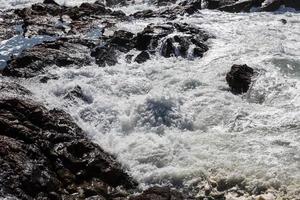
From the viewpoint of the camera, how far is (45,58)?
1680cm

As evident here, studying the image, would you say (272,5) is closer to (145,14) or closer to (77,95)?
(145,14)

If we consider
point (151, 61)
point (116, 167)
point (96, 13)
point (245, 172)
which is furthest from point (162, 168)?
point (96, 13)

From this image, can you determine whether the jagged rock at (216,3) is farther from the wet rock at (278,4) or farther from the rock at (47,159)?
the rock at (47,159)

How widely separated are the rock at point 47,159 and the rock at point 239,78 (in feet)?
17.0

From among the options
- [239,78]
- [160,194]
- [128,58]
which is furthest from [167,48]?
[160,194]

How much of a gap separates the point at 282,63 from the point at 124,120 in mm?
6372

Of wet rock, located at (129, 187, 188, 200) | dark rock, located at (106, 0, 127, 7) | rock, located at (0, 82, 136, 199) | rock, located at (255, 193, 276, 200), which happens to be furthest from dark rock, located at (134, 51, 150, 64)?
dark rock, located at (106, 0, 127, 7)

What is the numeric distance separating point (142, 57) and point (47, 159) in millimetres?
7933

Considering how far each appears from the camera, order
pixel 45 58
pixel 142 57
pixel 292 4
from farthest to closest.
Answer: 1. pixel 292 4
2. pixel 142 57
3. pixel 45 58

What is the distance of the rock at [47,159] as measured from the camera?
31.9 ft

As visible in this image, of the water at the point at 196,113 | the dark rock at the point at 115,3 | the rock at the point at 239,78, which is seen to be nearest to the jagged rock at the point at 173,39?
the water at the point at 196,113

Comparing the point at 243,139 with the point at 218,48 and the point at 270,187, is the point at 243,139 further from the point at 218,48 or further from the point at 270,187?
the point at 218,48

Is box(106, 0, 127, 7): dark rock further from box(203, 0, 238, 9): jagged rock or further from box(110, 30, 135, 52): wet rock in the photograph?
box(110, 30, 135, 52): wet rock

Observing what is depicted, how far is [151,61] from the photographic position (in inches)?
695
